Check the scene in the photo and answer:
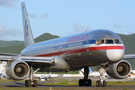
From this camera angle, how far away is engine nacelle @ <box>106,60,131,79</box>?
26.8m

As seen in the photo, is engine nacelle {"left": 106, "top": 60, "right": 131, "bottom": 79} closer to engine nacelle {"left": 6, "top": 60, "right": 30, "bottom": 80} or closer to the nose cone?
the nose cone

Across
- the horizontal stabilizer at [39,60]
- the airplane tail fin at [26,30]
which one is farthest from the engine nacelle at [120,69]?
the airplane tail fin at [26,30]

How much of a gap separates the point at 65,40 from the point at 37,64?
13.5 feet

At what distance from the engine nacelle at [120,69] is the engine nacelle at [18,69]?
855 centimetres

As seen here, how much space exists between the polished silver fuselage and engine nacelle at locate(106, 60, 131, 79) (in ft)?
10.5

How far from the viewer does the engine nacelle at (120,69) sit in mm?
26781

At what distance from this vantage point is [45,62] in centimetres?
2780

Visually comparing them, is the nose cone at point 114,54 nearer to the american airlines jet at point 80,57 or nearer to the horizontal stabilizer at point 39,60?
the american airlines jet at point 80,57

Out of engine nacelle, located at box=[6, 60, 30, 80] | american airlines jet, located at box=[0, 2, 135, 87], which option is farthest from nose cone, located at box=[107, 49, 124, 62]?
engine nacelle, located at box=[6, 60, 30, 80]

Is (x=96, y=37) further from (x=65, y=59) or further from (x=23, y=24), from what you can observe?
(x=23, y=24)

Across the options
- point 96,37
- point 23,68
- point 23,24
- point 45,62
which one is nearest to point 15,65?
point 23,68

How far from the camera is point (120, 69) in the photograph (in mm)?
27391

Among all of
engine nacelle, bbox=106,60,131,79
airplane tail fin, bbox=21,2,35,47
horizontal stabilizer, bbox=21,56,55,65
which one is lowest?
engine nacelle, bbox=106,60,131,79

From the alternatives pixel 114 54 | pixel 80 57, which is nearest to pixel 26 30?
pixel 80 57
